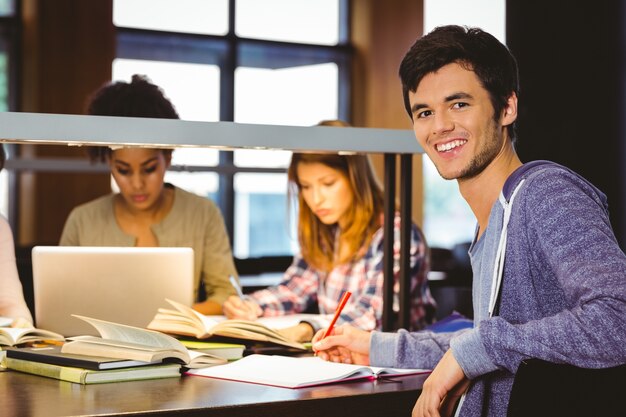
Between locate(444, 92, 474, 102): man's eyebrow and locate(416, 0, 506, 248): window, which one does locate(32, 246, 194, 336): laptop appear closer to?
locate(444, 92, 474, 102): man's eyebrow

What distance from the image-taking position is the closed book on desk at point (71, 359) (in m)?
1.66

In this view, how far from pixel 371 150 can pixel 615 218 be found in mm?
2094

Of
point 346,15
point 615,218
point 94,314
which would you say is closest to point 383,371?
point 94,314

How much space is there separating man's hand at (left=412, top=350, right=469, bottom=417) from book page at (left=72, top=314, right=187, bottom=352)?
1.68 ft

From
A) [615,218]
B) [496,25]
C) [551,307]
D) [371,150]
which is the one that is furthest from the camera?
[496,25]

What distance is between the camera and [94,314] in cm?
217

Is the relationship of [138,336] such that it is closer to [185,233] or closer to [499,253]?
[499,253]

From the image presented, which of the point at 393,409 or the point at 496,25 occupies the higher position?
the point at 496,25

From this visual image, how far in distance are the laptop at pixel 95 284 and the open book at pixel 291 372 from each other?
0.44 meters

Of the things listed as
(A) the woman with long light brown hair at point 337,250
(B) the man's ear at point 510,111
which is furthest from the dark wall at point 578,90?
(B) the man's ear at point 510,111

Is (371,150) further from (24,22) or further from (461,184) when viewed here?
(24,22)

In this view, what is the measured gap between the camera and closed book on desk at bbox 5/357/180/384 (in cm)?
164

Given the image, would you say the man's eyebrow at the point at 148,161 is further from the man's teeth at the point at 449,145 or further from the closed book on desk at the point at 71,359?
the man's teeth at the point at 449,145

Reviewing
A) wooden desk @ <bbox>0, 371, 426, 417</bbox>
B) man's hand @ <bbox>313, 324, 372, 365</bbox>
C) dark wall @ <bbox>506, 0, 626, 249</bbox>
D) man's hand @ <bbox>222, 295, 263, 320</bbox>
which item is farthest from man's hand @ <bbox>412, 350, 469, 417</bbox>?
dark wall @ <bbox>506, 0, 626, 249</bbox>
